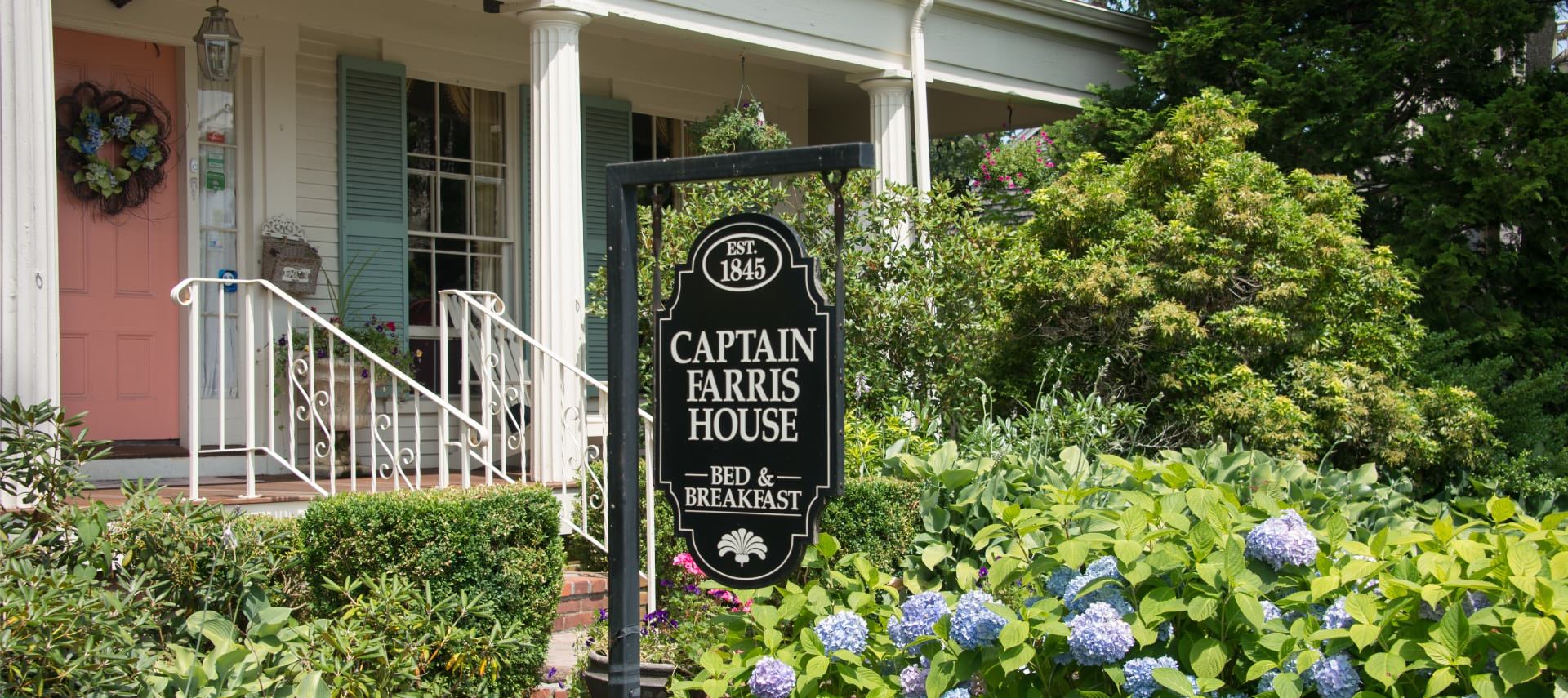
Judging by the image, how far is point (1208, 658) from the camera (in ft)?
9.37

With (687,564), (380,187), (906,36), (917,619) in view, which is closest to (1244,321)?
(906,36)

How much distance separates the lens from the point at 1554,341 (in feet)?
30.2

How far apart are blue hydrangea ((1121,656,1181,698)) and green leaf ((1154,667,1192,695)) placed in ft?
0.14

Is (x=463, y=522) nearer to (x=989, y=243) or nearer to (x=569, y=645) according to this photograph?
(x=569, y=645)

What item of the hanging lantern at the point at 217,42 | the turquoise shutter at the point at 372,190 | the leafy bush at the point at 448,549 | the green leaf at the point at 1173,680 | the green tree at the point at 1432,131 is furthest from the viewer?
A: the green tree at the point at 1432,131

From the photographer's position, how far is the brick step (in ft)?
19.7

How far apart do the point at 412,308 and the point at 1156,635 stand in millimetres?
6817

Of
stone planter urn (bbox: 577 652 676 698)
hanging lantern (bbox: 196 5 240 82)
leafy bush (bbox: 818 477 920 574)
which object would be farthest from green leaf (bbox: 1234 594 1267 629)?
hanging lantern (bbox: 196 5 240 82)

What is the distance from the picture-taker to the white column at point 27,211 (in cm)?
507

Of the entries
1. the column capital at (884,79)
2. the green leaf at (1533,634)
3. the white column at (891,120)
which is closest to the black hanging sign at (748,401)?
the green leaf at (1533,634)

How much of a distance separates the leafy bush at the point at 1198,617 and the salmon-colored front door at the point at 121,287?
16.9 feet

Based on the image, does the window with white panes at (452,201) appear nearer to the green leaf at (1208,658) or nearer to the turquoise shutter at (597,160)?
the turquoise shutter at (597,160)

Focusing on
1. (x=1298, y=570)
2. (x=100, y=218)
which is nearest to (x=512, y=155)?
(x=100, y=218)

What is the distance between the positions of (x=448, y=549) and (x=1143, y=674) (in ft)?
7.96
